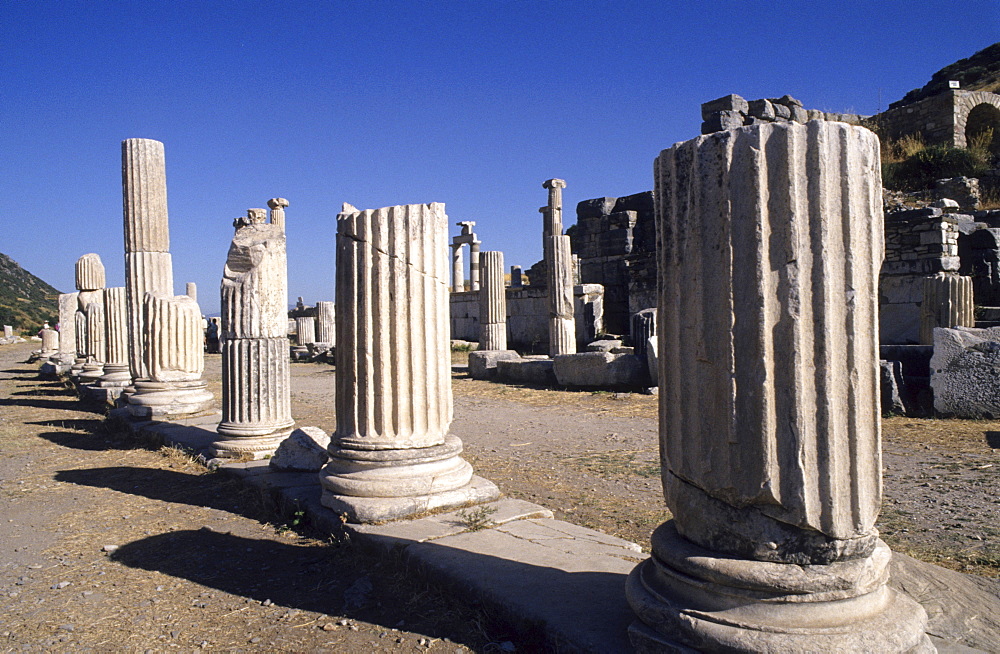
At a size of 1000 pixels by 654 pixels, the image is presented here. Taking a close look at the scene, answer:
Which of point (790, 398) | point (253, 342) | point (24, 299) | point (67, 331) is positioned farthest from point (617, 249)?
point (24, 299)

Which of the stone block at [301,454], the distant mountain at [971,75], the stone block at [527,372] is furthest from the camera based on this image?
the distant mountain at [971,75]

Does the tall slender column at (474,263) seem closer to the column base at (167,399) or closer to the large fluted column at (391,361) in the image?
the column base at (167,399)

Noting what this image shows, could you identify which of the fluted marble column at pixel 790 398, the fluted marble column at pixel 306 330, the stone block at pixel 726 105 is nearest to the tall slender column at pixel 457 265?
the fluted marble column at pixel 306 330

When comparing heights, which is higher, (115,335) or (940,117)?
(940,117)

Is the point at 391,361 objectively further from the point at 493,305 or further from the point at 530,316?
the point at 530,316

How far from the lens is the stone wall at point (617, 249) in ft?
66.8

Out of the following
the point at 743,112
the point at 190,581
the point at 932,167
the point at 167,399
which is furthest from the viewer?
the point at 932,167

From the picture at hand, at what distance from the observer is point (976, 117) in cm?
2317

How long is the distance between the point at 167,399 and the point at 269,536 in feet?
18.1

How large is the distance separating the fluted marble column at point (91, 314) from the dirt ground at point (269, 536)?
19.8 feet

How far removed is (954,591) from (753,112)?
1887 cm

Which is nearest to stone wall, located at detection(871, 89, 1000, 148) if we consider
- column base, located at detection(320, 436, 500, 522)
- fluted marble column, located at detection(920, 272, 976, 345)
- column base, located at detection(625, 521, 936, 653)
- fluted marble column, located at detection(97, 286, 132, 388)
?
fluted marble column, located at detection(920, 272, 976, 345)

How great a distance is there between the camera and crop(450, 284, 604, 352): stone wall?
67.9 feet

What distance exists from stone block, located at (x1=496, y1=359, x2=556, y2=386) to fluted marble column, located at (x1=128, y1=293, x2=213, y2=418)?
623 cm
